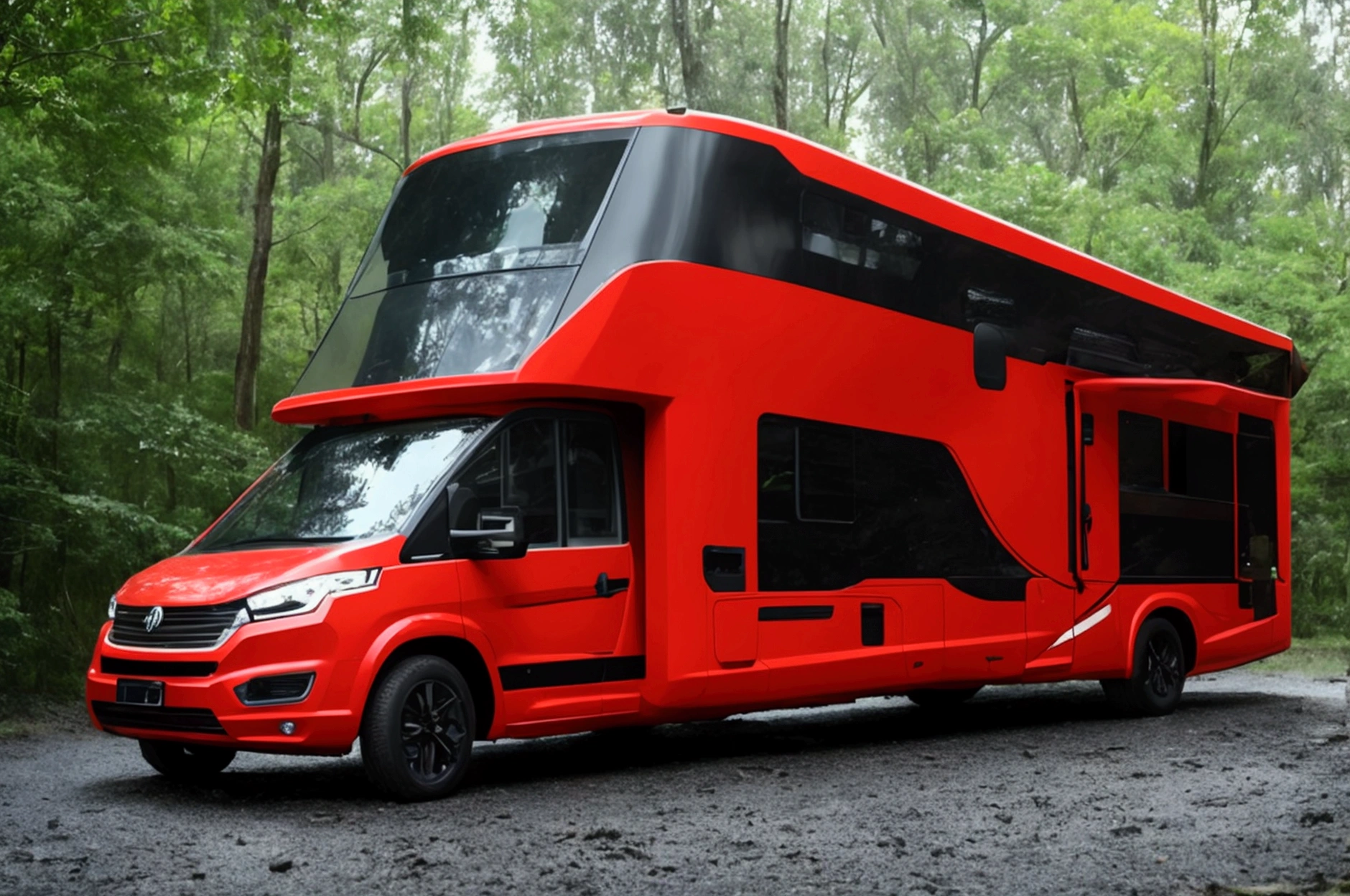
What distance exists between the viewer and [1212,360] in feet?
48.6

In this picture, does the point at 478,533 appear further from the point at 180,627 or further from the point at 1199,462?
the point at 1199,462

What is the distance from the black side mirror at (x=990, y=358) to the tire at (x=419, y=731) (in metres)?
5.30

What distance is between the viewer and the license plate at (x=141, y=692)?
26.6ft

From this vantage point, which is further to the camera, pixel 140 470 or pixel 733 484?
pixel 140 470

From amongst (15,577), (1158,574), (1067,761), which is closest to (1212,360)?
(1158,574)

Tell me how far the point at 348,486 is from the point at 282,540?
1.62 ft

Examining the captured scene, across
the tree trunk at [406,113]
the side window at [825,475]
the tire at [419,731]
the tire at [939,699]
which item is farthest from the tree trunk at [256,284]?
the tire at [419,731]

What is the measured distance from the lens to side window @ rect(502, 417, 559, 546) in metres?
8.92

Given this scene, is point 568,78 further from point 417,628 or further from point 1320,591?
point 417,628

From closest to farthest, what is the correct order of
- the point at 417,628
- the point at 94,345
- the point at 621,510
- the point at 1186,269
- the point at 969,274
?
the point at 417,628
the point at 621,510
the point at 969,274
the point at 94,345
the point at 1186,269

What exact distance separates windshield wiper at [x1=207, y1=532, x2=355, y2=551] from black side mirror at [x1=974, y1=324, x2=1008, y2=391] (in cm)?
559

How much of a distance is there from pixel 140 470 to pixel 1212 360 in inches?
469

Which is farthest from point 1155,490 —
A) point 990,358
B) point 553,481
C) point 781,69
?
point 781,69

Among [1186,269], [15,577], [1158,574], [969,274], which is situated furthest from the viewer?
[1186,269]
